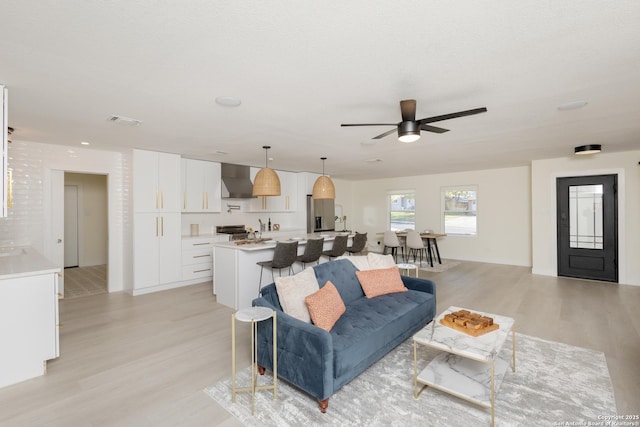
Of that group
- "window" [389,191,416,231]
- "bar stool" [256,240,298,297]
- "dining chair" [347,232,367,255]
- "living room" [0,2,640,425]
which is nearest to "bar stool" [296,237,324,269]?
"bar stool" [256,240,298,297]

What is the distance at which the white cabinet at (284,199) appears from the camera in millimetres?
7604

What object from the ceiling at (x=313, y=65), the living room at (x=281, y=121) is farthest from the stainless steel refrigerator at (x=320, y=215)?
the ceiling at (x=313, y=65)

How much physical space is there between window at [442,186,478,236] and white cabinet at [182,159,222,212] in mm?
6224

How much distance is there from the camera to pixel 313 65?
2227 millimetres

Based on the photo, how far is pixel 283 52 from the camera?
2041mm

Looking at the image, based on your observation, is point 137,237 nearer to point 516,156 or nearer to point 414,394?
point 414,394

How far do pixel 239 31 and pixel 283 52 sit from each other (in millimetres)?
335

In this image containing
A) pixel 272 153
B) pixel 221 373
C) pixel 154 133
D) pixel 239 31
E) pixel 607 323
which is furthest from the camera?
pixel 272 153

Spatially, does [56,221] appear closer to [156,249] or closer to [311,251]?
[156,249]

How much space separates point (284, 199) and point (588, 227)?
22.0 ft

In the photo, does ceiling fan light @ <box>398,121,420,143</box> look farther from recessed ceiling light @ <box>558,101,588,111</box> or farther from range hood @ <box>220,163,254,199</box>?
range hood @ <box>220,163,254,199</box>

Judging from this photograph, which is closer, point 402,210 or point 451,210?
point 451,210

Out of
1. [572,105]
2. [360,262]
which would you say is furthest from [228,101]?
[572,105]

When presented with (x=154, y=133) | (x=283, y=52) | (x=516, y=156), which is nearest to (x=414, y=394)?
(x=283, y=52)
